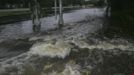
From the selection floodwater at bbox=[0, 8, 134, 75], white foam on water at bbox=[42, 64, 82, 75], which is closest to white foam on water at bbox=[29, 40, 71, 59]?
floodwater at bbox=[0, 8, 134, 75]

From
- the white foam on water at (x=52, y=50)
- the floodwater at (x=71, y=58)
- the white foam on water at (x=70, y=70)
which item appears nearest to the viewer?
the white foam on water at (x=70, y=70)

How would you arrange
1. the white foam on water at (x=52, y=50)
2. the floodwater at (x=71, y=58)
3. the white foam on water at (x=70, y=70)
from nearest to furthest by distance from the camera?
the white foam on water at (x=70, y=70) → the floodwater at (x=71, y=58) → the white foam on water at (x=52, y=50)

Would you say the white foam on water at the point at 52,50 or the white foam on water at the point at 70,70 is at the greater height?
the white foam on water at the point at 52,50

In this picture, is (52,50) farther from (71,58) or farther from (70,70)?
(70,70)

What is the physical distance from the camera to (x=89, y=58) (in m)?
12.8

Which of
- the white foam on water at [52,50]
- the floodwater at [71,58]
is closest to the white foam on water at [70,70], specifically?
the floodwater at [71,58]

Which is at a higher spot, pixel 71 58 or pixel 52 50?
pixel 52 50

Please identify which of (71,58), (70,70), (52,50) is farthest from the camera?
(52,50)

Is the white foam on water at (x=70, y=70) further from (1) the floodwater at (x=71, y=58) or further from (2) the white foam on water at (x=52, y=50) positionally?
(2) the white foam on water at (x=52, y=50)

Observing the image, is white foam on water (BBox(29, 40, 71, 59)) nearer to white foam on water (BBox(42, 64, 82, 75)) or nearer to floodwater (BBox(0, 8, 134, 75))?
floodwater (BBox(0, 8, 134, 75))

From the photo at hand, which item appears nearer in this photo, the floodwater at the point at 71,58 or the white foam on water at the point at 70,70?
the white foam on water at the point at 70,70

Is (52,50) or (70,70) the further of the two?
(52,50)

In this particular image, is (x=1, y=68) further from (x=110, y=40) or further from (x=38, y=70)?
(x=110, y=40)

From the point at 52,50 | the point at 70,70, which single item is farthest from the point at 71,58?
the point at 70,70
